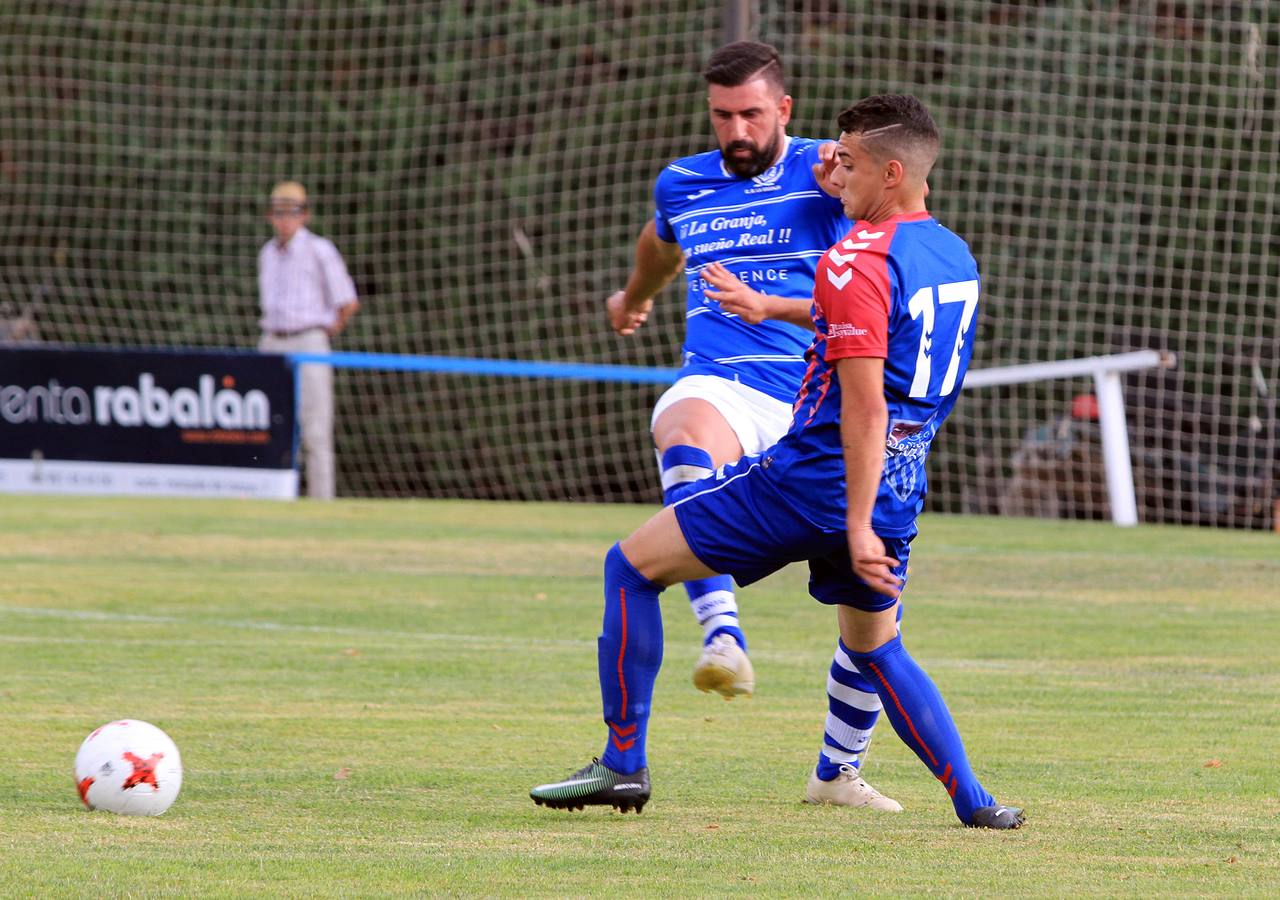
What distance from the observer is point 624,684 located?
16.8ft

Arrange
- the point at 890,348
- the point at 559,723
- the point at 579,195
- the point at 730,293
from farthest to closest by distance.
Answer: the point at 579,195, the point at 559,723, the point at 730,293, the point at 890,348

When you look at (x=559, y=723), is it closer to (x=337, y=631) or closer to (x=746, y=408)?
(x=746, y=408)

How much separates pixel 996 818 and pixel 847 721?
597 millimetres

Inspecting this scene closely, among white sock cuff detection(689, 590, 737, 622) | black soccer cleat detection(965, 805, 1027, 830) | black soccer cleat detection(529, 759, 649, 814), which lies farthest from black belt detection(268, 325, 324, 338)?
black soccer cleat detection(965, 805, 1027, 830)

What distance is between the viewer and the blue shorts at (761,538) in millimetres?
4789

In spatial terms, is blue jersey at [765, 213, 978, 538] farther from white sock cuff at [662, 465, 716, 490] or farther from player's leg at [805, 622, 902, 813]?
white sock cuff at [662, 465, 716, 490]

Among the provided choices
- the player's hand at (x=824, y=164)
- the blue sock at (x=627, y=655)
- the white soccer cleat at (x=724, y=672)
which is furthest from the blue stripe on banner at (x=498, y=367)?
the blue sock at (x=627, y=655)

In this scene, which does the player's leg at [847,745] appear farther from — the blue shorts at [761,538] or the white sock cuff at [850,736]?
the blue shorts at [761,538]

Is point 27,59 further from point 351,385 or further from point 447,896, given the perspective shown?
point 447,896

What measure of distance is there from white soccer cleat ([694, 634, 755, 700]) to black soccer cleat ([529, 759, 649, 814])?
316mm

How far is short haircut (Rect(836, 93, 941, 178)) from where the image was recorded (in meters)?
4.78

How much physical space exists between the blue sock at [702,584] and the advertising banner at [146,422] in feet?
33.3

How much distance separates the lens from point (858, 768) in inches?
212

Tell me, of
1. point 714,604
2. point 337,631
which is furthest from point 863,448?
point 337,631
